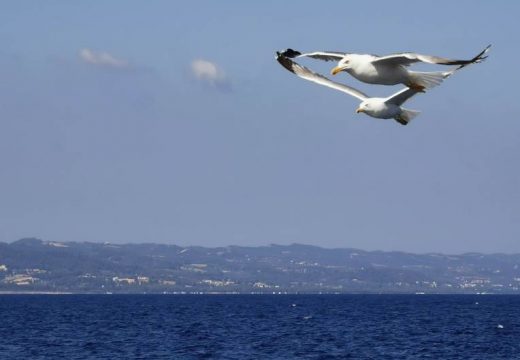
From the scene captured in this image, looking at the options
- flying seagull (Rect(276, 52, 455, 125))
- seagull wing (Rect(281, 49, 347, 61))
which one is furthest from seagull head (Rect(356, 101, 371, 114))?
seagull wing (Rect(281, 49, 347, 61))

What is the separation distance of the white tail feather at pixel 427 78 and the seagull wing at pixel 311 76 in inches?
40.1

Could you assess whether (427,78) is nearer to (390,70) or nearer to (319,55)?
(390,70)

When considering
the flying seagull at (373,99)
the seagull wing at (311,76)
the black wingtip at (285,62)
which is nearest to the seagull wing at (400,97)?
the flying seagull at (373,99)

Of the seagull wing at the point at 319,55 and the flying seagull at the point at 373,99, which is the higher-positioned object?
the seagull wing at the point at 319,55

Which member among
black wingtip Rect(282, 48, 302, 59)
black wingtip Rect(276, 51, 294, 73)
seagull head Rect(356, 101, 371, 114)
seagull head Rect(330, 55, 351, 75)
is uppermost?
black wingtip Rect(282, 48, 302, 59)

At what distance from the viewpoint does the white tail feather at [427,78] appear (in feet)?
55.3

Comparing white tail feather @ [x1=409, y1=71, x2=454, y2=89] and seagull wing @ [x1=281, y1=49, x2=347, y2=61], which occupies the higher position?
seagull wing @ [x1=281, y1=49, x2=347, y2=61]

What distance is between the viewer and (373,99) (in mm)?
17453

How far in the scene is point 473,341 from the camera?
178875 mm

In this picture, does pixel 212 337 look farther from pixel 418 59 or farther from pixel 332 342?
pixel 418 59

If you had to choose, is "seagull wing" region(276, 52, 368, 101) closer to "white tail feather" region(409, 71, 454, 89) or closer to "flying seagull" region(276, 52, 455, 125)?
"flying seagull" region(276, 52, 455, 125)

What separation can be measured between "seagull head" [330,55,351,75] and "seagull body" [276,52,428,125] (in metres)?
0.59

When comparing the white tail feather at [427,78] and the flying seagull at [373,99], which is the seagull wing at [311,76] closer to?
the flying seagull at [373,99]

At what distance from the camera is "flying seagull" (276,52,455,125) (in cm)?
1695
